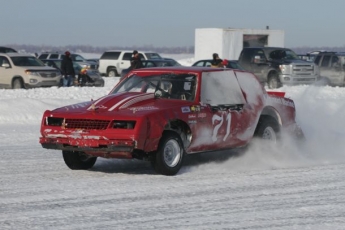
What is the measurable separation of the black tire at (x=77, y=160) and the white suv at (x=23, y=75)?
19.4 meters

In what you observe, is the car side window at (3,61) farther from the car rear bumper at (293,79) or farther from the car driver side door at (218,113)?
the car driver side door at (218,113)

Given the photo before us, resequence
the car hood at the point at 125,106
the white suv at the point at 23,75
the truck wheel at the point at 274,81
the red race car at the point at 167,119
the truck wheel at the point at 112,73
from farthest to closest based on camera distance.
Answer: the truck wheel at the point at 112,73, the truck wheel at the point at 274,81, the white suv at the point at 23,75, the car hood at the point at 125,106, the red race car at the point at 167,119

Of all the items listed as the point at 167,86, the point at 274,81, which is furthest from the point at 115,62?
the point at 167,86

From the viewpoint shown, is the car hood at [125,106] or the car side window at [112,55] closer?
the car hood at [125,106]

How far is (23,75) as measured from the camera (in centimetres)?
2986

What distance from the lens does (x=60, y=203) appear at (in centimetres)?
822

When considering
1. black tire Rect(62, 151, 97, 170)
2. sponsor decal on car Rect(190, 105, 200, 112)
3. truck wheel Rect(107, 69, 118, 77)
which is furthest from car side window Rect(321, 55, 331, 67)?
black tire Rect(62, 151, 97, 170)

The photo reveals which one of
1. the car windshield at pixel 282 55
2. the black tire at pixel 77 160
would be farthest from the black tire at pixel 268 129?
the car windshield at pixel 282 55

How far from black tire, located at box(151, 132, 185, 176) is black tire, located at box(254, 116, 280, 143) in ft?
6.07

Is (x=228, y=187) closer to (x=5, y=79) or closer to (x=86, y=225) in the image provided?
(x=86, y=225)

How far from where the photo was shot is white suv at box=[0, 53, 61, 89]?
2977cm

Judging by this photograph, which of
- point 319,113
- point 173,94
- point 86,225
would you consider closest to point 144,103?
point 173,94

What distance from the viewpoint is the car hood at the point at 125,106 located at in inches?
390

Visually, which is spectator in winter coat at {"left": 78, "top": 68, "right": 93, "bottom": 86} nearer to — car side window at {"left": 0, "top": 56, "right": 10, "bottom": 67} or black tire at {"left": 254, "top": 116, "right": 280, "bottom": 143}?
car side window at {"left": 0, "top": 56, "right": 10, "bottom": 67}
